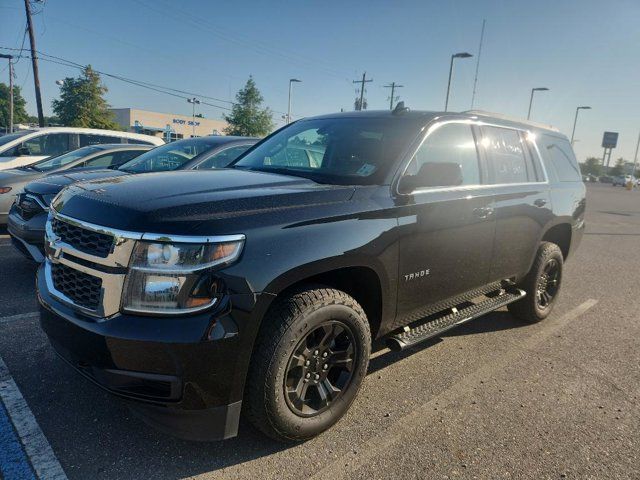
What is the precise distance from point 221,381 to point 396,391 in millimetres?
1502

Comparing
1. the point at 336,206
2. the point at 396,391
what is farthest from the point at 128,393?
the point at 396,391

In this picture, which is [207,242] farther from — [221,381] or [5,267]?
[5,267]

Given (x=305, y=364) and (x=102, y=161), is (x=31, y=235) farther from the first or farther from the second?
(x=305, y=364)

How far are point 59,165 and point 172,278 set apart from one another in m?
6.75

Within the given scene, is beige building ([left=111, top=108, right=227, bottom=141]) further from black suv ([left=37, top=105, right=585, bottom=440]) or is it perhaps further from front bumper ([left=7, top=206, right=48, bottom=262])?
black suv ([left=37, top=105, right=585, bottom=440])

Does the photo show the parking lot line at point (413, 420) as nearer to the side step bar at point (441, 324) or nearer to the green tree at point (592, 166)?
the side step bar at point (441, 324)

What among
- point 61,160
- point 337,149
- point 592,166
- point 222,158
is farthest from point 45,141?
point 592,166

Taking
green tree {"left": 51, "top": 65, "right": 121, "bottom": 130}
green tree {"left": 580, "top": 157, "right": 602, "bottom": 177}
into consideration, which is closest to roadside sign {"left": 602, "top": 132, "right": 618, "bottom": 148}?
green tree {"left": 580, "top": 157, "right": 602, "bottom": 177}

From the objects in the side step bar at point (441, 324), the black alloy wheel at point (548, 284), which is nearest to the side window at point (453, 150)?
the side step bar at point (441, 324)

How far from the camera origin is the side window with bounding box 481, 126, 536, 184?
12.3 feet

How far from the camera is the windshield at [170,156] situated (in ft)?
20.7

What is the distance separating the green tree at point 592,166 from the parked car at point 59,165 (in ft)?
378

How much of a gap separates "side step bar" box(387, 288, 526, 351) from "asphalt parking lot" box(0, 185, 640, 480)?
0.40m

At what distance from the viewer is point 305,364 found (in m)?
2.48
